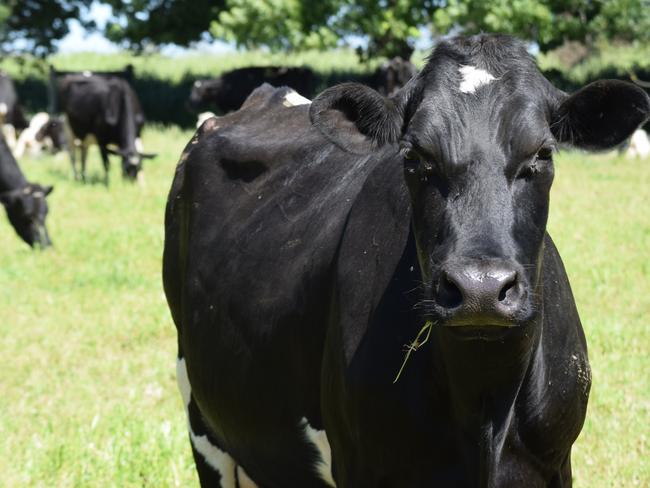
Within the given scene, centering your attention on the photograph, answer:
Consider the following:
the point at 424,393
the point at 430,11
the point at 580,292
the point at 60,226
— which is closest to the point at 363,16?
the point at 430,11

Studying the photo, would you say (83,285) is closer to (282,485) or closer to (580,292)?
(580,292)

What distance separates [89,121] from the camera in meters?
20.7

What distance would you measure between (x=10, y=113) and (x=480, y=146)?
82.4 feet

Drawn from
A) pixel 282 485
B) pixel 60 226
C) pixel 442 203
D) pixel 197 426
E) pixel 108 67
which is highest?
pixel 442 203

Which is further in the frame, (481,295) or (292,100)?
(292,100)

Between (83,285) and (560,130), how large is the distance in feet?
25.1

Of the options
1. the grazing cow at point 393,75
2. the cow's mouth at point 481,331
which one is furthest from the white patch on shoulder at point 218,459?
the grazing cow at point 393,75

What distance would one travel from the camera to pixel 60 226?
46.1ft

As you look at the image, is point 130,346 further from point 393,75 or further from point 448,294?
point 393,75

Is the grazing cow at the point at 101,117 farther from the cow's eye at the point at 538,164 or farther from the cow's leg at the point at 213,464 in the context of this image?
the cow's eye at the point at 538,164

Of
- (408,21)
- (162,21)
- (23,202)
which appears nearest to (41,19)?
(162,21)

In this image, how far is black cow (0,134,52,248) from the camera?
42.6 feet

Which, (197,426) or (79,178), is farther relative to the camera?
(79,178)

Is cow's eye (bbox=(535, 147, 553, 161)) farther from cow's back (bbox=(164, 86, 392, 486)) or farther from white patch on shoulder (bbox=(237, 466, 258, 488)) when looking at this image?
white patch on shoulder (bbox=(237, 466, 258, 488))
